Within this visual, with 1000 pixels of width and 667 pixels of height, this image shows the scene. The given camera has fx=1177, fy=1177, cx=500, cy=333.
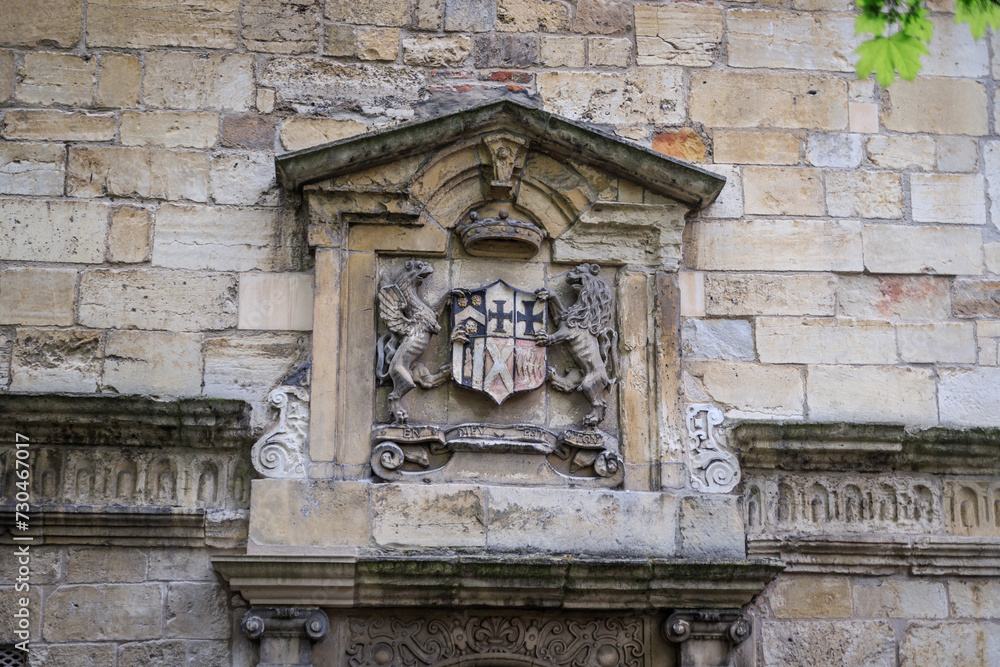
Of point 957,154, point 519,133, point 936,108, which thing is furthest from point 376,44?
point 957,154

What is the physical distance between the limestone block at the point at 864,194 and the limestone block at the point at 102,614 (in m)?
3.42

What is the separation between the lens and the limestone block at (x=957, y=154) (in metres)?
5.51

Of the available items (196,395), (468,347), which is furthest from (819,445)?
(196,395)

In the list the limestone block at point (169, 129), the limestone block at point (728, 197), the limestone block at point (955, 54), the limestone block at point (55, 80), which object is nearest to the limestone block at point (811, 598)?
the limestone block at point (728, 197)

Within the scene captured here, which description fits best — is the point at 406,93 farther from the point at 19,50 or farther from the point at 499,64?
the point at 19,50

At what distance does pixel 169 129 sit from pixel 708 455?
8.98 ft

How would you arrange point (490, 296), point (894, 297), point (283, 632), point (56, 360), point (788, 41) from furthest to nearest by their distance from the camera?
point (788, 41), point (894, 297), point (490, 296), point (56, 360), point (283, 632)

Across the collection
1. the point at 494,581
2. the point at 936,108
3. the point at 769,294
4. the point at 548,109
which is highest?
the point at 936,108

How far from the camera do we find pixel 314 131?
5.23 metres

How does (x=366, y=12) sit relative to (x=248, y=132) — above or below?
above

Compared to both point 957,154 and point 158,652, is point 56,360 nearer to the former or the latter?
point 158,652

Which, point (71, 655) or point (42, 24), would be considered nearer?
point (71, 655)

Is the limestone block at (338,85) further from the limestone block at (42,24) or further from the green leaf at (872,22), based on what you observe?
the green leaf at (872,22)

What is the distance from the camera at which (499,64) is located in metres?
5.39
